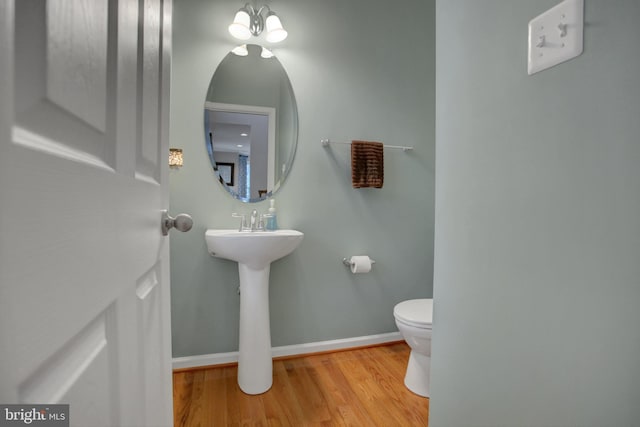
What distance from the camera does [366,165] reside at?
6.49 feet

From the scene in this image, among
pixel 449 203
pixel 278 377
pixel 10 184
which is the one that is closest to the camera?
pixel 10 184

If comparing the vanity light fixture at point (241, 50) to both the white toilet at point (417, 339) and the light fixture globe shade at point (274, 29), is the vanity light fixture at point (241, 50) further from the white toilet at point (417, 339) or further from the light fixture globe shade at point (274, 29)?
the white toilet at point (417, 339)

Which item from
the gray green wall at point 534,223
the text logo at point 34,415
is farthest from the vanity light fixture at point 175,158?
the text logo at point 34,415

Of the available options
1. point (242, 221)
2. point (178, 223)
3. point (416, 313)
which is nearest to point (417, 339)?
point (416, 313)

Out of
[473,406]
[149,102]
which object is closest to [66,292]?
[149,102]

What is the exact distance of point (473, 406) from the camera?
744 millimetres

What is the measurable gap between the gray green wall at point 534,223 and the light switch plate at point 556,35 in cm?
1

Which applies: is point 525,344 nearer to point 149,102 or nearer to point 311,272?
point 149,102

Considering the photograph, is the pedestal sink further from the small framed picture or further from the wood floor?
the small framed picture

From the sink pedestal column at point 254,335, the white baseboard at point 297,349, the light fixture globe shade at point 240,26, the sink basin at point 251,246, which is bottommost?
the white baseboard at point 297,349

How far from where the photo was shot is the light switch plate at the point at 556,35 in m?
0.52

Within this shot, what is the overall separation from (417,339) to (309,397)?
643 millimetres

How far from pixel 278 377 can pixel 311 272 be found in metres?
0.65

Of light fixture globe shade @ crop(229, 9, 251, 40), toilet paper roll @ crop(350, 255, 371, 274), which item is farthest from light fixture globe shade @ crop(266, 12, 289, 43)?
toilet paper roll @ crop(350, 255, 371, 274)
